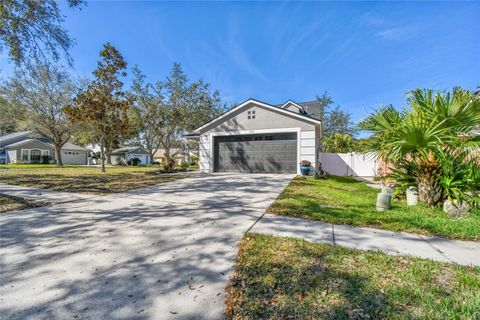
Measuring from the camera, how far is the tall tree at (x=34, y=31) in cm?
674

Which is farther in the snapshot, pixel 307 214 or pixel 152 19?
pixel 152 19

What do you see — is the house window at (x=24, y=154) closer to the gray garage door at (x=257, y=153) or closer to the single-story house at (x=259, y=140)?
the single-story house at (x=259, y=140)

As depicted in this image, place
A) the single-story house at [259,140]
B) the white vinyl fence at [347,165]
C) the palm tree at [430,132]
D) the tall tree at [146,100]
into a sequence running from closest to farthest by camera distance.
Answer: the palm tree at [430,132], the single-story house at [259,140], the white vinyl fence at [347,165], the tall tree at [146,100]

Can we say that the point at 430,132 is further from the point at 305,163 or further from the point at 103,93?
the point at 103,93

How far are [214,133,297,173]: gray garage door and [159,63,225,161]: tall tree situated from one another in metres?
7.86

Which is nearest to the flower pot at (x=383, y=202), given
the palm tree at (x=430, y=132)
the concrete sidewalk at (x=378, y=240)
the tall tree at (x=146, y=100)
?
the palm tree at (x=430, y=132)

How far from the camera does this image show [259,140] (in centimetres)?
1338

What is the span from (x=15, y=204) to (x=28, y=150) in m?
35.7

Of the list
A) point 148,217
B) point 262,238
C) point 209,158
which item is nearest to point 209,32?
point 209,158

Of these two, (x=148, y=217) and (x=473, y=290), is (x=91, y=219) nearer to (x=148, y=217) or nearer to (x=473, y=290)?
(x=148, y=217)

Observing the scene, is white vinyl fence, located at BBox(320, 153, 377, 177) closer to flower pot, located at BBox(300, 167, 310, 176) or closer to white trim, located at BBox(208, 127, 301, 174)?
white trim, located at BBox(208, 127, 301, 174)

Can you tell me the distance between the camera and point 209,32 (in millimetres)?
11094

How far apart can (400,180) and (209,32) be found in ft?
35.9

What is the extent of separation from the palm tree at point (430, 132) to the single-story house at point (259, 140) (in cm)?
646
